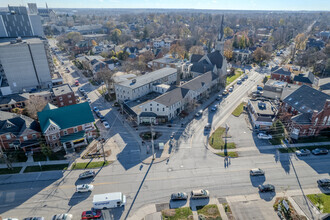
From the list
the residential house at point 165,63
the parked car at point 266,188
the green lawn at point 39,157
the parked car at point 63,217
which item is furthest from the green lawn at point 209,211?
the residential house at point 165,63

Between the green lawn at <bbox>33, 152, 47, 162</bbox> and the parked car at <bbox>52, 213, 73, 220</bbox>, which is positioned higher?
the parked car at <bbox>52, 213, 73, 220</bbox>

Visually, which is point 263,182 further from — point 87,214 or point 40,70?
point 40,70

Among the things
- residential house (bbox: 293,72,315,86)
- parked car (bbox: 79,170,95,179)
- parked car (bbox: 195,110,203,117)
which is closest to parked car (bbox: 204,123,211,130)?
parked car (bbox: 195,110,203,117)

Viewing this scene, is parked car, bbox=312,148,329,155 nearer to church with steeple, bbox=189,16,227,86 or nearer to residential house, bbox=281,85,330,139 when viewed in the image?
residential house, bbox=281,85,330,139

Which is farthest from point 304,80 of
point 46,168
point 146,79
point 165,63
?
point 46,168

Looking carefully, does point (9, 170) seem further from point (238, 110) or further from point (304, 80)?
point (304, 80)

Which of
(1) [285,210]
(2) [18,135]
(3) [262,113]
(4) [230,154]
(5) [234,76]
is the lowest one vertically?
(4) [230,154]

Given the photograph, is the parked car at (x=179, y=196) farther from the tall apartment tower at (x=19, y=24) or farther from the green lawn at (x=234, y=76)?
the tall apartment tower at (x=19, y=24)
